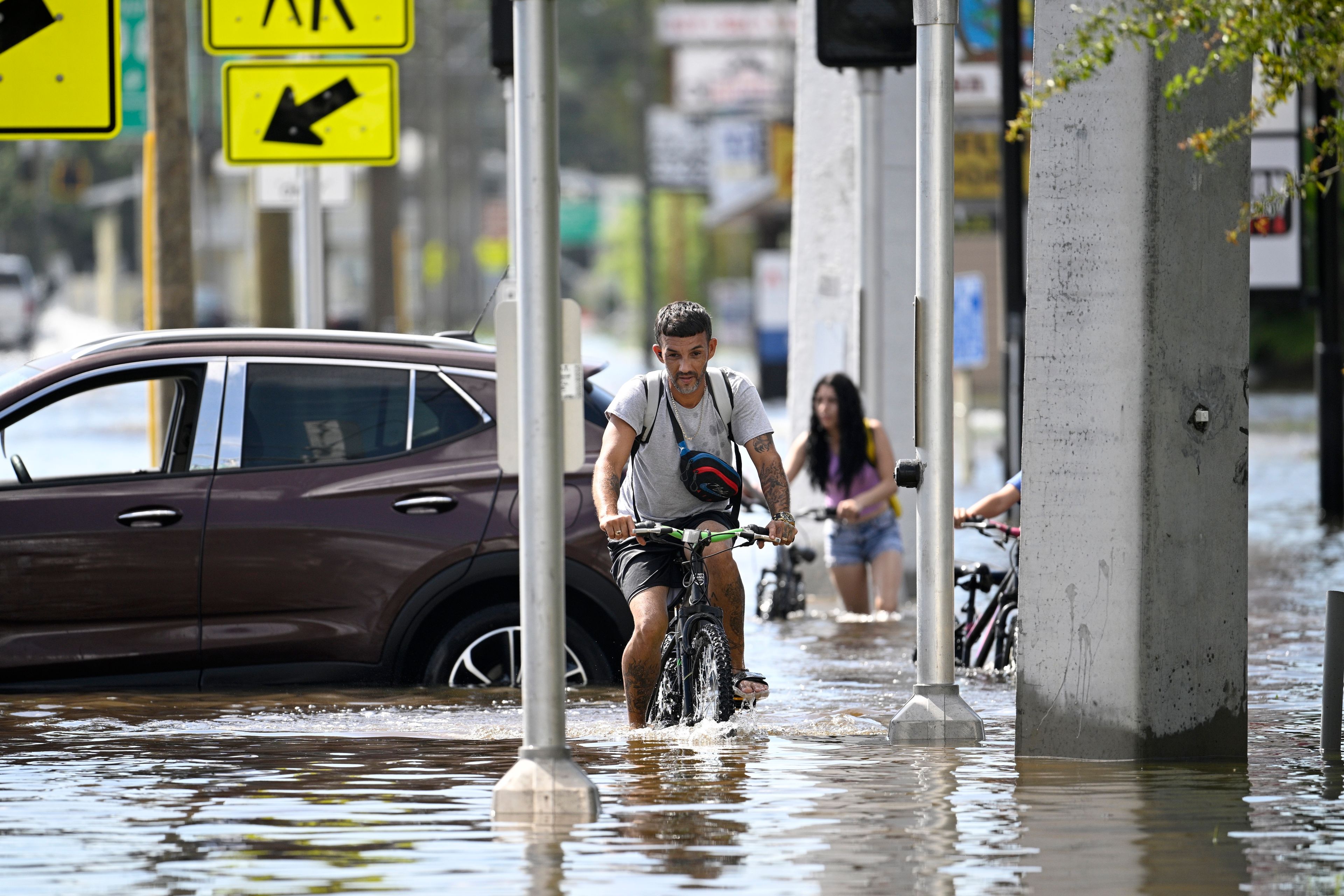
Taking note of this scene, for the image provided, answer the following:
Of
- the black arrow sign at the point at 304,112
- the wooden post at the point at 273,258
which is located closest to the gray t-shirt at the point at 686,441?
the black arrow sign at the point at 304,112

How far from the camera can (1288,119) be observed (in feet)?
61.4

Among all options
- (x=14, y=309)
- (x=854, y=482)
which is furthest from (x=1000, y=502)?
(x=14, y=309)

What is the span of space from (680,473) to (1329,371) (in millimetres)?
12258

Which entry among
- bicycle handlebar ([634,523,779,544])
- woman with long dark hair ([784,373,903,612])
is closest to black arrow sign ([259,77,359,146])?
woman with long dark hair ([784,373,903,612])

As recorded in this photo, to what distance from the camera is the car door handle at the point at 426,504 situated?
956 cm

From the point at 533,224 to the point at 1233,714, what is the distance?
129 inches

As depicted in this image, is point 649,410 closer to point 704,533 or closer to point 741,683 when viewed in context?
point 704,533

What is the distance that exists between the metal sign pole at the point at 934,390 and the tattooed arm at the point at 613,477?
103 centimetres

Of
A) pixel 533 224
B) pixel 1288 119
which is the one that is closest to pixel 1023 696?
pixel 533 224

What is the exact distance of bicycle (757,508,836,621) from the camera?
44.5ft

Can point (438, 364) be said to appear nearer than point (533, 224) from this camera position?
No

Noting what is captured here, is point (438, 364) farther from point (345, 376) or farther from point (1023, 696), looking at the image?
point (1023, 696)

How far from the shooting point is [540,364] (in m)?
6.73

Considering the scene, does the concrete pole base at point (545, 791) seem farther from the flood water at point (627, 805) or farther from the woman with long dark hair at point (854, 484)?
the woman with long dark hair at point (854, 484)
